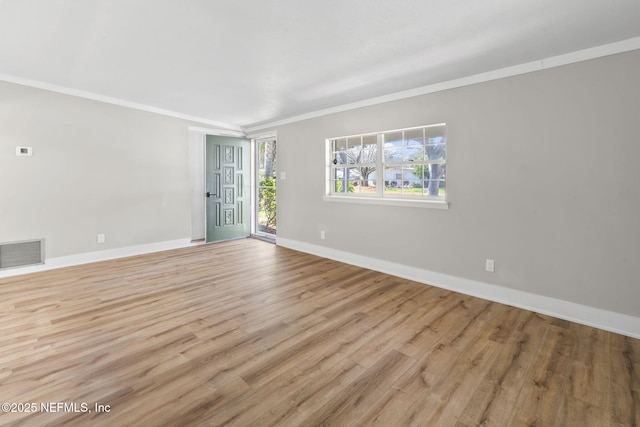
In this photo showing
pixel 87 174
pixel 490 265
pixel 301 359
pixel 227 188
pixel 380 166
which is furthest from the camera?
pixel 227 188

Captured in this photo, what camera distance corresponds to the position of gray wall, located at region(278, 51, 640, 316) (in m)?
2.40

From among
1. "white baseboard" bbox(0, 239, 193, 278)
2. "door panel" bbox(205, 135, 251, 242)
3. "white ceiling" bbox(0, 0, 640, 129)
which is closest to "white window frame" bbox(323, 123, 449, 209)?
"white ceiling" bbox(0, 0, 640, 129)

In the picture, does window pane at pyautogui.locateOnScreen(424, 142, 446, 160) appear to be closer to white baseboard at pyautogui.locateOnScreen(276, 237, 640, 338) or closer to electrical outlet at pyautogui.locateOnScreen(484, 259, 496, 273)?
electrical outlet at pyautogui.locateOnScreen(484, 259, 496, 273)

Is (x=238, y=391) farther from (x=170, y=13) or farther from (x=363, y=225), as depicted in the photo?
(x=363, y=225)

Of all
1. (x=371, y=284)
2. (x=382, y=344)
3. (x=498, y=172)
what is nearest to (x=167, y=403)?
(x=382, y=344)

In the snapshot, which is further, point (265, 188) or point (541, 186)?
point (265, 188)

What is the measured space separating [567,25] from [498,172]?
1289 millimetres

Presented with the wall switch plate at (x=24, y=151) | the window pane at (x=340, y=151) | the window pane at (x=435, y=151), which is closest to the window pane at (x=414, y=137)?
the window pane at (x=435, y=151)

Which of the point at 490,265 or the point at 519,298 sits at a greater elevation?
the point at 490,265

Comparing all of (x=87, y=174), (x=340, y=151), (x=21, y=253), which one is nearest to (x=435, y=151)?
(x=340, y=151)

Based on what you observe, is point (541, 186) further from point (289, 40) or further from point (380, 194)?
point (289, 40)

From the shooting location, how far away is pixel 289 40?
8.08 feet

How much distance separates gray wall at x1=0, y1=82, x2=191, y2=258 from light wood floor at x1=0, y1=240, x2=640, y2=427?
3.03ft

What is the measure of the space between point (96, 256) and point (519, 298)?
18.1 ft
